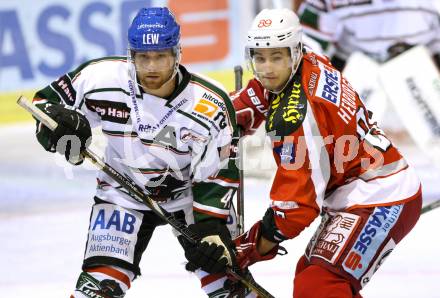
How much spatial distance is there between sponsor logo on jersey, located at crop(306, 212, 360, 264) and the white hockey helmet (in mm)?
556

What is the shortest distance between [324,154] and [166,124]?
2.01 feet

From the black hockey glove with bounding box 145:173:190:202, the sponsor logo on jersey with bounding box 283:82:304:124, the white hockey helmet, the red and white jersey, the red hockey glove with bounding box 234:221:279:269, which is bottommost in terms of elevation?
the red hockey glove with bounding box 234:221:279:269

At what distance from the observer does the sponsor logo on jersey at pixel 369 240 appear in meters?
3.32

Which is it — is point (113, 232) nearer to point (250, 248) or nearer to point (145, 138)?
point (145, 138)

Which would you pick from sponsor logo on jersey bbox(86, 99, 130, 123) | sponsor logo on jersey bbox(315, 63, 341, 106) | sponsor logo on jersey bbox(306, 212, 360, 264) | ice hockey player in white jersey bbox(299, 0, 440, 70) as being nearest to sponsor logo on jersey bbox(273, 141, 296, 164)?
sponsor logo on jersey bbox(315, 63, 341, 106)

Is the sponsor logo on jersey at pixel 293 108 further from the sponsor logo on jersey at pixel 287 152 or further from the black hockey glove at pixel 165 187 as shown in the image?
the black hockey glove at pixel 165 187

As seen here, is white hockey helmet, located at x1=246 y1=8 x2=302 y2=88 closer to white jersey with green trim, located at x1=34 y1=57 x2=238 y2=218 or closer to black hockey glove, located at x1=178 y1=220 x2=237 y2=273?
white jersey with green trim, located at x1=34 y1=57 x2=238 y2=218

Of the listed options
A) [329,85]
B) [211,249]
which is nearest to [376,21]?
[329,85]

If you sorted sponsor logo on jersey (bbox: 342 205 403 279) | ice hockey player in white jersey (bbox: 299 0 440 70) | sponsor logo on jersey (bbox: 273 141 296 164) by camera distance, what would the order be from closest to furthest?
sponsor logo on jersey (bbox: 273 141 296 164)
sponsor logo on jersey (bbox: 342 205 403 279)
ice hockey player in white jersey (bbox: 299 0 440 70)

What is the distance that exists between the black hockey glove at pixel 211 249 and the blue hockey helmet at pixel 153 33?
2.23 feet

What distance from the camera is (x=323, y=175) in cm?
329

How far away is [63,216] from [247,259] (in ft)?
8.11

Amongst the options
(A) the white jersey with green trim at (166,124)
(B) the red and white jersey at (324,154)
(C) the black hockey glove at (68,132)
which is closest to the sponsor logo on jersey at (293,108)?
(B) the red and white jersey at (324,154)

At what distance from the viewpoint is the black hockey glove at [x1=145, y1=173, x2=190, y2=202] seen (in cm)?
360
